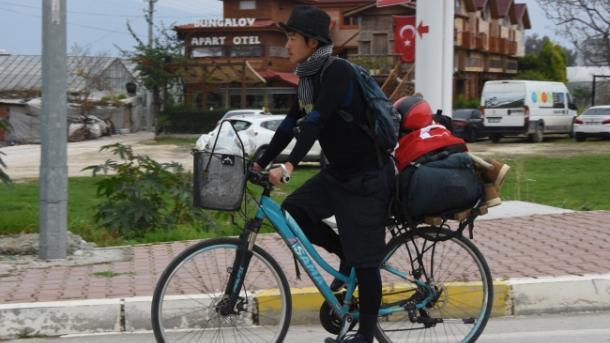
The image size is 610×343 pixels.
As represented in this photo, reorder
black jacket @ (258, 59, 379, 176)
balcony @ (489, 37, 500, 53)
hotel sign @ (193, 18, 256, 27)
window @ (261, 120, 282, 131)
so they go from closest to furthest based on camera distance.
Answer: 1. black jacket @ (258, 59, 379, 176)
2. window @ (261, 120, 282, 131)
3. hotel sign @ (193, 18, 256, 27)
4. balcony @ (489, 37, 500, 53)

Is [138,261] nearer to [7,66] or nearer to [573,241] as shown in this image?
[573,241]

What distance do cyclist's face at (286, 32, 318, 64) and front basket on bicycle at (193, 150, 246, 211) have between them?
61cm

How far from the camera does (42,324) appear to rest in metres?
5.88

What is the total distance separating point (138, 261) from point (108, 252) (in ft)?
1.84

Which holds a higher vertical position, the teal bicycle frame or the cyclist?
the cyclist

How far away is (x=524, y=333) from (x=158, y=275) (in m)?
2.80

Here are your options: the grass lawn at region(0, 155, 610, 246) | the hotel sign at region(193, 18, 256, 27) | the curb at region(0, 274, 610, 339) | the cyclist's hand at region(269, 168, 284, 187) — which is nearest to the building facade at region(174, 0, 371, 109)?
the hotel sign at region(193, 18, 256, 27)

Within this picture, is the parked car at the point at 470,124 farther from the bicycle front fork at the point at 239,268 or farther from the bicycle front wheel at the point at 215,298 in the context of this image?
the bicycle front fork at the point at 239,268

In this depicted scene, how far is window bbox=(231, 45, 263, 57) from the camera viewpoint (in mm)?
57688

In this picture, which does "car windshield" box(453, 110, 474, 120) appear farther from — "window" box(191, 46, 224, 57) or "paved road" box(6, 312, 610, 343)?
"paved road" box(6, 312, 610, 343)

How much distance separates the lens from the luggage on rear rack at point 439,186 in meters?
4.59

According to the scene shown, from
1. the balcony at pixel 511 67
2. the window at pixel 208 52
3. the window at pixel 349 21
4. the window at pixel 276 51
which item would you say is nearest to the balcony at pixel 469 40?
the window at pixel 349 21

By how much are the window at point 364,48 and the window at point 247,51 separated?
6747mm

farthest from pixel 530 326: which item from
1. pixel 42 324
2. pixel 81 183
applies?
pixel 81 183
